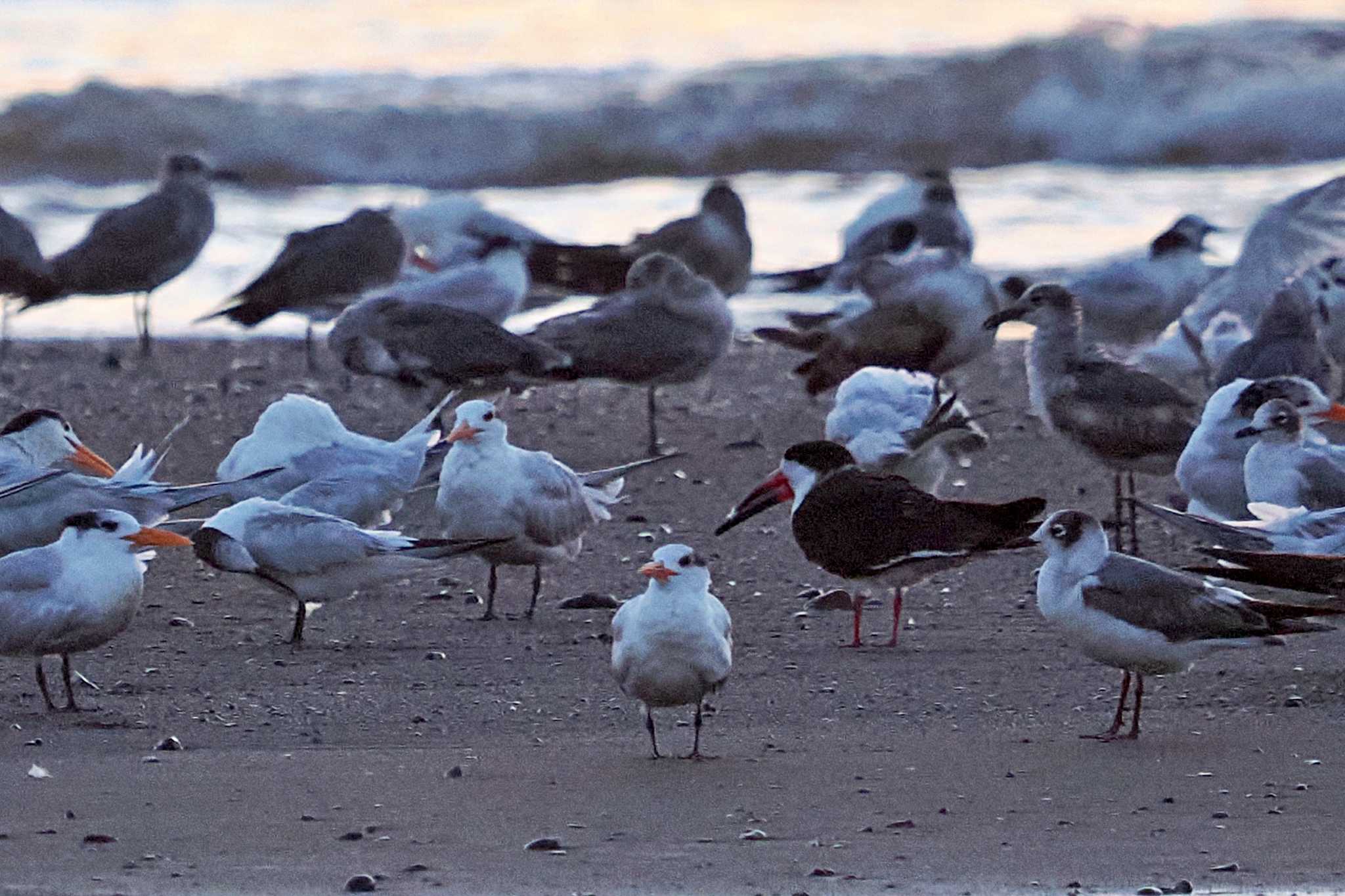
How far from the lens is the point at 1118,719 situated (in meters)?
5.63

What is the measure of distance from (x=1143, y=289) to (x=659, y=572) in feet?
21.6

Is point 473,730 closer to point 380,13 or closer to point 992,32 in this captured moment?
point 992,32

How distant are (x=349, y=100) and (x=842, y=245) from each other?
10.3 meters

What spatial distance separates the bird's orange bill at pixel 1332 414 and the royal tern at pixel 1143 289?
3.74 m

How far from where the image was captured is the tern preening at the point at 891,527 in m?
6.49

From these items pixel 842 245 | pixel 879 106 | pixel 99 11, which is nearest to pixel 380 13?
pixel 99 11

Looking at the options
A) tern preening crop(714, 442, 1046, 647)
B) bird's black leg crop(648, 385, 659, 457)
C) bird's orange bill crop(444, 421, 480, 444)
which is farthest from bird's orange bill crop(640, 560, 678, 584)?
bird's black leg crop(648, 385, 659, 457)

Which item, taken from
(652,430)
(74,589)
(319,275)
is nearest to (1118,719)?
(74,589)

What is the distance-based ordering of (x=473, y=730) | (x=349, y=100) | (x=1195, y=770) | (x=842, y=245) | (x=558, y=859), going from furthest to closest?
→ (x=349, y=100), (x=842, y=245), (x=473, y=730), (x=1195, y=770), (x=558, y=859)

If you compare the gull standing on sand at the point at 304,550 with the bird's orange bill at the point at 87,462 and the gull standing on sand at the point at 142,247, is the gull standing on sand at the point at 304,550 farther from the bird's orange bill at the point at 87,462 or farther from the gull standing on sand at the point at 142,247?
the gull standing on sand at the point at 142,247

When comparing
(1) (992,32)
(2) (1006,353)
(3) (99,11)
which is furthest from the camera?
(3) (99,11)

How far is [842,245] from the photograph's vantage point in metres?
13.2

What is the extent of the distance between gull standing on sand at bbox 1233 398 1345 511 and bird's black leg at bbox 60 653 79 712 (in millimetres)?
3338

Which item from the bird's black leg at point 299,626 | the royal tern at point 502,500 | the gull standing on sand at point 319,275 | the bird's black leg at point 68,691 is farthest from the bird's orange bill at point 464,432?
the gull standing on sand at point 319,275
